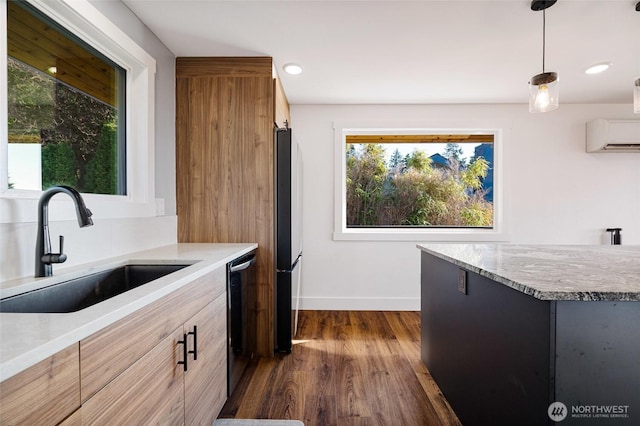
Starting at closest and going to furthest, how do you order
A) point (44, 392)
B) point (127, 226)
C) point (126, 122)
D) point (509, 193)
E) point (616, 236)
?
1. point (44, 392)
2. point (127, 226)
3. point (126, 122)
4. point (616, 236)
5. point (509, 193)

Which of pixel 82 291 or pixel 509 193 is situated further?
pixel 509 193

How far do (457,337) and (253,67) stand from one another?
2.35m

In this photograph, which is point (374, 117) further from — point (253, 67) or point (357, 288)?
point (357, 288)

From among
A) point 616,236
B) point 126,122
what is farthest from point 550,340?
point 616,236

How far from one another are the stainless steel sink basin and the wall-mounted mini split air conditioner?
433 centimetres

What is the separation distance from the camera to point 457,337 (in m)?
1.75

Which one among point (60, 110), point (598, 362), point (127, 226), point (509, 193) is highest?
point (60, 110)

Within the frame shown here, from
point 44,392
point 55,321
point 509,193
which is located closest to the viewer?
point 44,392

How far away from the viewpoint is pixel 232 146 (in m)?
2.53

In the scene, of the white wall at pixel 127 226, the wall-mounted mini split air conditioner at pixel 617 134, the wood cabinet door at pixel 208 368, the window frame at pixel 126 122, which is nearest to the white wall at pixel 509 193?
the wall-mounted mini split air conditioner at pixel 617 134

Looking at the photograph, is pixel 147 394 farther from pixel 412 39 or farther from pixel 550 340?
pixel 412 39

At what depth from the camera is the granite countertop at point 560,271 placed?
99 centimetres
